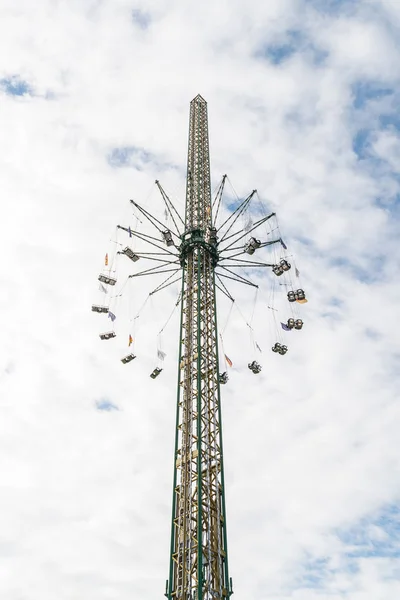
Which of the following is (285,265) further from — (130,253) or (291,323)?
(130,253)

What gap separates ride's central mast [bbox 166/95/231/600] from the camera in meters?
25.1

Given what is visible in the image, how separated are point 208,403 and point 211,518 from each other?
20.4ft

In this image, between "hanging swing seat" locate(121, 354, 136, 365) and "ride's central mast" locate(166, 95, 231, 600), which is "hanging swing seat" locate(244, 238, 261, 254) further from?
"hanging swing seat" locate(121, 354, 136, 365)

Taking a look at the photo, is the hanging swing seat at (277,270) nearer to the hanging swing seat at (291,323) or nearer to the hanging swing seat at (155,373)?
the hanging swing seat at (291,323)

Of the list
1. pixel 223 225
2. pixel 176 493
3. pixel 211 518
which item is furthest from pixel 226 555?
pixel 223 225

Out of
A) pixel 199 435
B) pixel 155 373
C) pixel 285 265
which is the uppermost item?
pixel 285 265

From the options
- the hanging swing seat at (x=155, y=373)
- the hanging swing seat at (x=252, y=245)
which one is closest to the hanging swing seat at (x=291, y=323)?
the hanging swing seat at (x=252, y=245)

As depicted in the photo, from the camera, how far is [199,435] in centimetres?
2827

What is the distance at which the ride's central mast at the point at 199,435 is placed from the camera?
25.1 m

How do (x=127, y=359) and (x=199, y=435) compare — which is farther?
(x=127, y=359)

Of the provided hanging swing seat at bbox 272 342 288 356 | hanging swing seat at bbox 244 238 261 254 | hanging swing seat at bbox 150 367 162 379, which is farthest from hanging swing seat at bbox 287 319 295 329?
hanging swing seat at bbox 150 367 162 379

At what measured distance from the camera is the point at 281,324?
3472 cm

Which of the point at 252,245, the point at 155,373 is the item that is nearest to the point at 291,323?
the point at 252,245

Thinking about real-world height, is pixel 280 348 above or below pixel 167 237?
below
